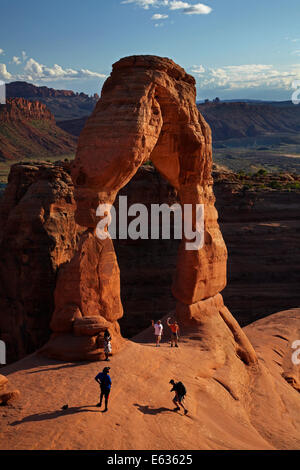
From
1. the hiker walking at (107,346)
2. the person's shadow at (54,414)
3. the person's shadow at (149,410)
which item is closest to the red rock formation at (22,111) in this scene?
the hiker walking at (107,346)

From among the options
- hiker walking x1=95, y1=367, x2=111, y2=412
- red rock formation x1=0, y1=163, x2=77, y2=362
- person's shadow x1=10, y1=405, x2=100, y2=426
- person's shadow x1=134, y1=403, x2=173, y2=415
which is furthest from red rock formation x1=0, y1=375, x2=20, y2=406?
red rock formation x1=0, y1=163, x2=77, y2=362

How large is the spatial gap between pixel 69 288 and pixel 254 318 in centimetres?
1679

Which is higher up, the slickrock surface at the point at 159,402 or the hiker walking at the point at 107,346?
the hiker walking at the point at 107,346

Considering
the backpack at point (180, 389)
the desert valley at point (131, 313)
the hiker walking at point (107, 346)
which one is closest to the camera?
the desert valley at point (131, 313)

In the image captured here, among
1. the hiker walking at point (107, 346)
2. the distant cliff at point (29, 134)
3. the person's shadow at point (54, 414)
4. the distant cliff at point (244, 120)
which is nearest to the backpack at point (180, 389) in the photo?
the person's shadow at point (54, 414)

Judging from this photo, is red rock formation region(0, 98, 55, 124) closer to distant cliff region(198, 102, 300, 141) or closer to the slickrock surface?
distant cliff region(198, 102, 300, 141)

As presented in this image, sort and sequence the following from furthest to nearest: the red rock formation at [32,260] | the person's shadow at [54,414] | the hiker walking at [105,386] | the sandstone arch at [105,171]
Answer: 1. the red rock formation at [32,260]
2. the sandstone arch at [105,171]
3. the hiker walking at [105,386]
4. the person's shadow at [54,414]

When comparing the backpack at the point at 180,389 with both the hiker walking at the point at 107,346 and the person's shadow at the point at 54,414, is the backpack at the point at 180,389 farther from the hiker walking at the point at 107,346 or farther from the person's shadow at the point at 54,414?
the hiker walking at the point at 107,346

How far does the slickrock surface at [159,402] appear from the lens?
7832 millimetres

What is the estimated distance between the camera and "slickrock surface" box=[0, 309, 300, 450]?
25.7 feet

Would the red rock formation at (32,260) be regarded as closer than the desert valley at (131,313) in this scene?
No

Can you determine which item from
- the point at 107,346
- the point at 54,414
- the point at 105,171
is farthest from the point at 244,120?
the point at 54,414

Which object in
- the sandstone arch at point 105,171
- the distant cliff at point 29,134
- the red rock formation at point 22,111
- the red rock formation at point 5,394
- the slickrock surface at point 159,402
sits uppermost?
the red rock formation at point 22,111
